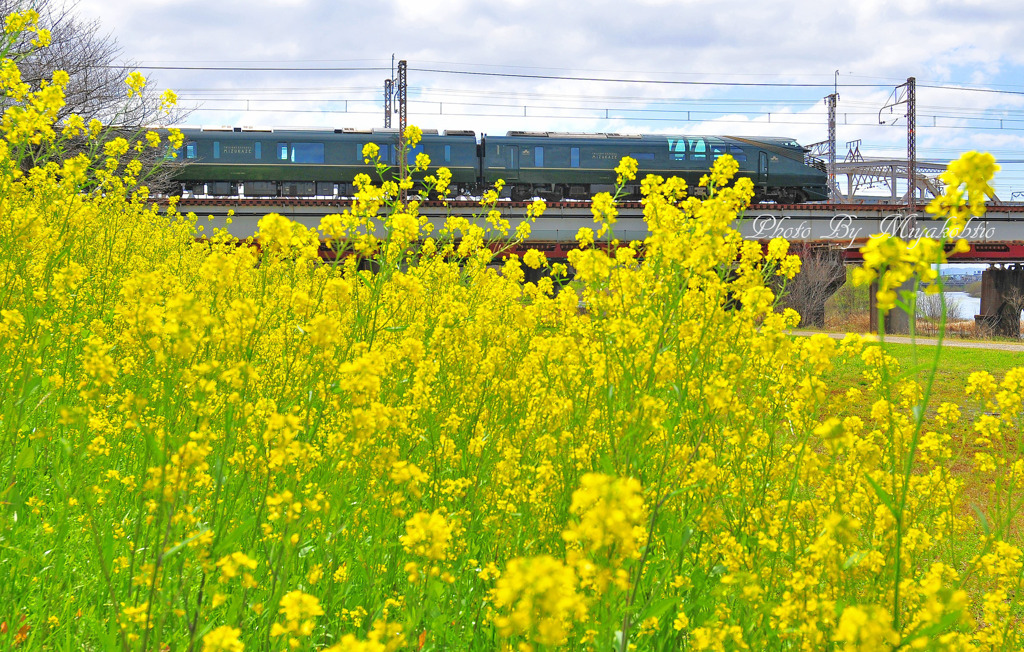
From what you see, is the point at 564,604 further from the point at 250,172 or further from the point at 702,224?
the point at 250,172

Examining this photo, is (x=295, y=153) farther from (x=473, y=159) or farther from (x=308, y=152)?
(x=473, y=159)

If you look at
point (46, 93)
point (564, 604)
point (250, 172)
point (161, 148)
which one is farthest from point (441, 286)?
point (250, 172)

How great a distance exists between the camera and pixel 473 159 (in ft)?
75.7

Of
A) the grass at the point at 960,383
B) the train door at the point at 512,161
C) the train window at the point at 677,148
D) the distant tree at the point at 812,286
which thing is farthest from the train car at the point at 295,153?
the grass at the point at 960,383

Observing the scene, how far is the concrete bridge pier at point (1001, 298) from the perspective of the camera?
2719cm

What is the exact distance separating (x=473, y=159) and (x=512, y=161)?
1.26 m

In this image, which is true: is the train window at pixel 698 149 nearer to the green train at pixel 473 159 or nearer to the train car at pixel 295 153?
the green train at pixel 473 159

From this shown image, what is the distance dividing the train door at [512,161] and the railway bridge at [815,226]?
1059mm

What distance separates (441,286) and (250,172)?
20348 millimetres

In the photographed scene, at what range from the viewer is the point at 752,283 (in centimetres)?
277

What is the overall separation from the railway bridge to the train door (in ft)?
3.48

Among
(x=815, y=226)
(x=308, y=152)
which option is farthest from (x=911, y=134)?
(x=308, y=152)

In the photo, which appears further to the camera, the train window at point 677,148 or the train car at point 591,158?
the train window at point 677,148

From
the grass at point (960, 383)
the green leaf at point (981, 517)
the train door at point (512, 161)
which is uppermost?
the train door at point (512, 161)
